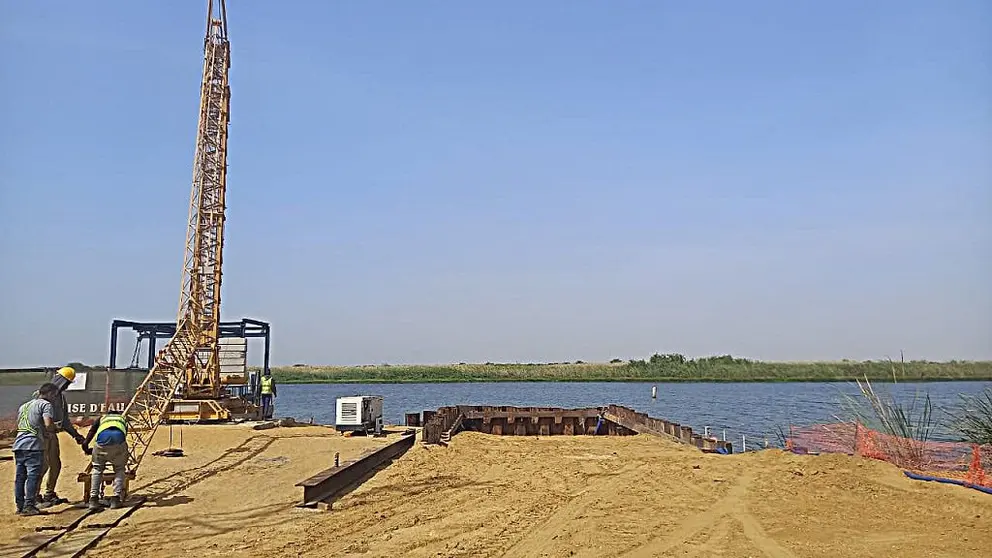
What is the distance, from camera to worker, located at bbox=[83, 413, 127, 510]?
11477 mm

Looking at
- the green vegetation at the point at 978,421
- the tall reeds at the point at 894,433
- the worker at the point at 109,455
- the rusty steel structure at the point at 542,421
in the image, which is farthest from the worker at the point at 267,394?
the green vegetation at the point at 978,421

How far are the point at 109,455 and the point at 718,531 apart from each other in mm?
8286

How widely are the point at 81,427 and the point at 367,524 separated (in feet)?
58.6

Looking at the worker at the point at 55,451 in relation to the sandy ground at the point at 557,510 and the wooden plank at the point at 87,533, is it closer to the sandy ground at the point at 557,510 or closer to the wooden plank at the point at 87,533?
the sandy ground at the point at 557,510

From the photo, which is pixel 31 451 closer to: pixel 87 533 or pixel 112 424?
pixel 112 424

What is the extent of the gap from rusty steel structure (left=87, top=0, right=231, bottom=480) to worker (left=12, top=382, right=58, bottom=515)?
52.7ft

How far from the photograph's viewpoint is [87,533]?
1002cm

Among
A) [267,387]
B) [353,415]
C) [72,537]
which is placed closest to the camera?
[72,537]

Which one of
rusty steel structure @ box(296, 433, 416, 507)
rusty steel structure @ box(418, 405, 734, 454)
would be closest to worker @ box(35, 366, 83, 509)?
rusty steel structure @ box(296, 433, 416, 507)

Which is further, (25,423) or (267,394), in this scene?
(267,394)

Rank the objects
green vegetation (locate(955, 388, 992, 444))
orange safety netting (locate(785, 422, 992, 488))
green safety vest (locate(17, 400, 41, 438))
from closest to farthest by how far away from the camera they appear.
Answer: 1. green safety vest (locate(17, 400, 41, 438))
2. orange safety netting (locate(785, 422, 992, 488))
3. green vegetation (locate(955, 388, 992, 444))

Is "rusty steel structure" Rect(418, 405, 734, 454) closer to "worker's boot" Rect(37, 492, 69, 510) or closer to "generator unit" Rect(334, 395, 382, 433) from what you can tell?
"generator unit" Rect(334, 395, 382, 433)

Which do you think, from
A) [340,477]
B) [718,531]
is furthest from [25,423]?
[718,531]

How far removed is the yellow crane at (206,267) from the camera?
90.0 ft
